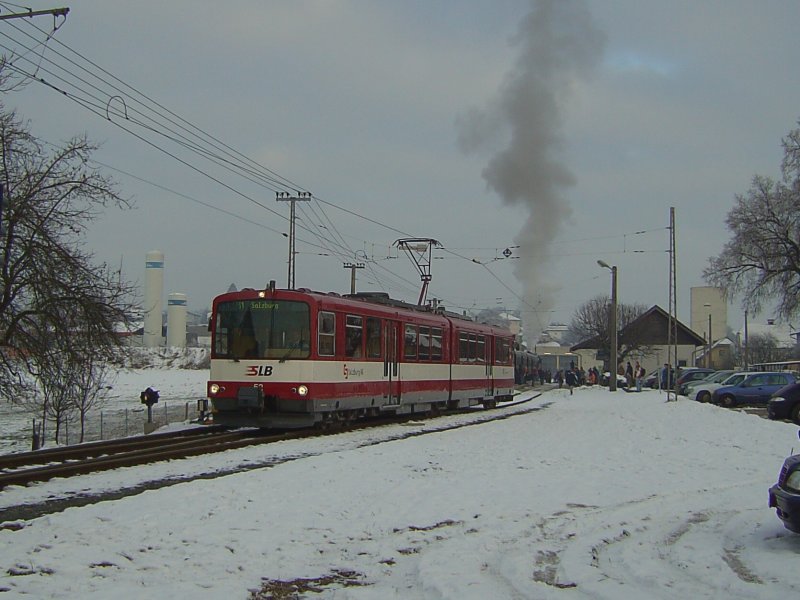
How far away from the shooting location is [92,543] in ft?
22.9

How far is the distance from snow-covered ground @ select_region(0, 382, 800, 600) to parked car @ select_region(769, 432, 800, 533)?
0.26 metres

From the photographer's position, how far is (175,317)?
102 m

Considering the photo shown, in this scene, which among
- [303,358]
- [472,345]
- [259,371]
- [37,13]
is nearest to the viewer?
[37,13]

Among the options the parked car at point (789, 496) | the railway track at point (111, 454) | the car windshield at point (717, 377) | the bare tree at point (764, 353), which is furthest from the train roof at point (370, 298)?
the bare tree at point (764, 353)

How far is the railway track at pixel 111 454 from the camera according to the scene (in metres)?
11.2

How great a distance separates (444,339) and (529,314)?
1116 inches

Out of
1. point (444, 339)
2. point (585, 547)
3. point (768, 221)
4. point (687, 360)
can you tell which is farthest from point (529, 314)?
point (585, 547)

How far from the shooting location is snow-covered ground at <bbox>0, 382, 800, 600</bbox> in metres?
6.06

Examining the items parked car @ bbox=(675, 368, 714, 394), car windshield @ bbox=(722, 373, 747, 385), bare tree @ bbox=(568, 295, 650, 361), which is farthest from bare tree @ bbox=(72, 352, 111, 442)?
bare tree @ bbox=(568, 295, 650, 361)

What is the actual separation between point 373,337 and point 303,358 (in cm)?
307

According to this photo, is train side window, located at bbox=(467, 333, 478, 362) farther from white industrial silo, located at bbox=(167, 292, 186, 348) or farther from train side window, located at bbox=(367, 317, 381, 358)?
white industrial silo, located at bbox=(167, 292, 186, 348)

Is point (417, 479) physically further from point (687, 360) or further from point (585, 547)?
point (687, 360)

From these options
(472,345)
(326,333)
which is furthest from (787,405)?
(326,333)

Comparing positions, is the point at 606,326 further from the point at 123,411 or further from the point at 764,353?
the point at 123,411
